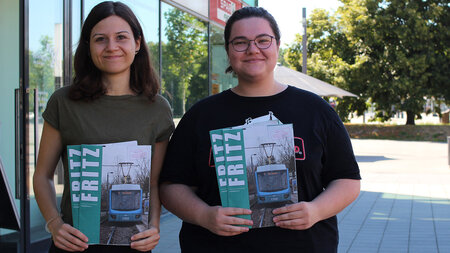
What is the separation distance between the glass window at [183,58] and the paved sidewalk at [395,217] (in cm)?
199

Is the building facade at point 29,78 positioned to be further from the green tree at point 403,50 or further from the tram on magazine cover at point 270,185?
the green tree at point 403,50

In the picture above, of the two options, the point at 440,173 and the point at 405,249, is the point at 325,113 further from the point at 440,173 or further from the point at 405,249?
the point at 440,173

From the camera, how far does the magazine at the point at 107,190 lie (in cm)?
194

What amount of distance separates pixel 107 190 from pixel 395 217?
6842 millimetres

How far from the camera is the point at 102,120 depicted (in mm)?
2031

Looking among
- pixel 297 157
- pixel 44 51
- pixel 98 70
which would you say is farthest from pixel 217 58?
pixel 297 157

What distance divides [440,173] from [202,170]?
1278 cm

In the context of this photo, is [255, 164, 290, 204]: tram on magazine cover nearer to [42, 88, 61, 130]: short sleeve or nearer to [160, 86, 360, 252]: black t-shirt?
[160, 86, 360, 252]: black t-shirt

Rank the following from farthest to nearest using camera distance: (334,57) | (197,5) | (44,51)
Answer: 1. (334,57)
2. (197,5)
3. (44,51)

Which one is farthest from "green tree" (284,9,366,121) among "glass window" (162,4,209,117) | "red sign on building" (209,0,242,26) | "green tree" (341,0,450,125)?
"glass window" (162,4,209,117)

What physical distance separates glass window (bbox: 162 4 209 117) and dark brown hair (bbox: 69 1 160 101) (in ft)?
18.1

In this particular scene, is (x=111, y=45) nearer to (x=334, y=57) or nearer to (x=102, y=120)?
(x=102, y=120)

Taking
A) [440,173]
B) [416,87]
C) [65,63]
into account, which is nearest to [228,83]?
[65,63]

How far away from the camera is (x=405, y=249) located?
6070mm
